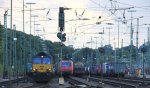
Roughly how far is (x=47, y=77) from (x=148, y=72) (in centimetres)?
4017

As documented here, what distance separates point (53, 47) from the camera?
577 feet

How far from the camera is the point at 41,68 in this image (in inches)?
2509

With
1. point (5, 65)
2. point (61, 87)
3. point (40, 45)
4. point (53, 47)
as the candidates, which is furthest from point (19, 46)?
point (61, 87)

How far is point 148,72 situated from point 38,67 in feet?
130

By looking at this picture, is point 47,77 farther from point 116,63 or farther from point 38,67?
point 116,63

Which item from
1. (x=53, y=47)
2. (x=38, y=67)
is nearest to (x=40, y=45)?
(x=53, y=47)

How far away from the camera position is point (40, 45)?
150250 millimetres

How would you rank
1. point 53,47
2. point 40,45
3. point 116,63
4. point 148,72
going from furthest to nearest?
point 53,47 < point 40,45 < point 148,72 < point 116,63

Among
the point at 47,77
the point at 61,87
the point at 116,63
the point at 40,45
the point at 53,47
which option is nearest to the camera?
the point at 61,87

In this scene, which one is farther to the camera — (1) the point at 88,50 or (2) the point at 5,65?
(1) the point at 88,50

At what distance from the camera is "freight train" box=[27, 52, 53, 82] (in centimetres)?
6291

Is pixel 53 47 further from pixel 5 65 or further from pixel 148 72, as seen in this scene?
pixel 5 65

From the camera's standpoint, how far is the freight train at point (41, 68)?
62.9m

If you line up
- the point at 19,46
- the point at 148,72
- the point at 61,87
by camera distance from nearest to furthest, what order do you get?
1. the point at 61,87
2. the point at 148,72
3. the point at 19,46
